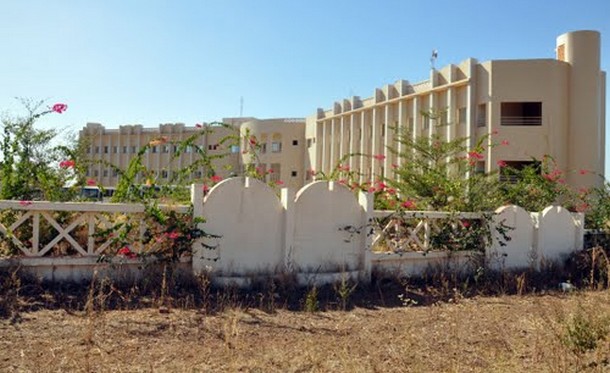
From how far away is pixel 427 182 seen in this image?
32.6 feet

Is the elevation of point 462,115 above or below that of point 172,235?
above

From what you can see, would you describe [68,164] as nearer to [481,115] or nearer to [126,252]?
[126,252]

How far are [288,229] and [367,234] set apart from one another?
136 cm

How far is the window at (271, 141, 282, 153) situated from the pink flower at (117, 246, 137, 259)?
38.9m

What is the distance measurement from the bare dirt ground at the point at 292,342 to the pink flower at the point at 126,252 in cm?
113

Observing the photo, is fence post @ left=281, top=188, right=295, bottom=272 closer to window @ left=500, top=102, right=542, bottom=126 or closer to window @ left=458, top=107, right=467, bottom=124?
window @ left=500, top=102, right=542, bottom=126

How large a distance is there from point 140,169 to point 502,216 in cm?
635

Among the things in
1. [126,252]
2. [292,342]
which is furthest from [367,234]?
[126,252]

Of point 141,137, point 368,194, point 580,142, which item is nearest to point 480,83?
point 580,142

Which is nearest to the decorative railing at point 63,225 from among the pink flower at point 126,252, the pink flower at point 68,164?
the pink flower at point 126,252

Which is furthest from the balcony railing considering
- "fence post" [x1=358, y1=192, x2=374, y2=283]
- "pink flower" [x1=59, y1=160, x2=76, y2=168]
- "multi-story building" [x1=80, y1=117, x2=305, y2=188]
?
"pink flower" [x1=59, y1=160, x2=76, y2=168]

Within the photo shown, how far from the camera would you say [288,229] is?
25.2ft

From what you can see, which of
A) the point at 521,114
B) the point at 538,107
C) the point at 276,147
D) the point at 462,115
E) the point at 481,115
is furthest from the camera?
the point at 276,147

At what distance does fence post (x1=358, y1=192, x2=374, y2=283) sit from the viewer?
8.21 m
